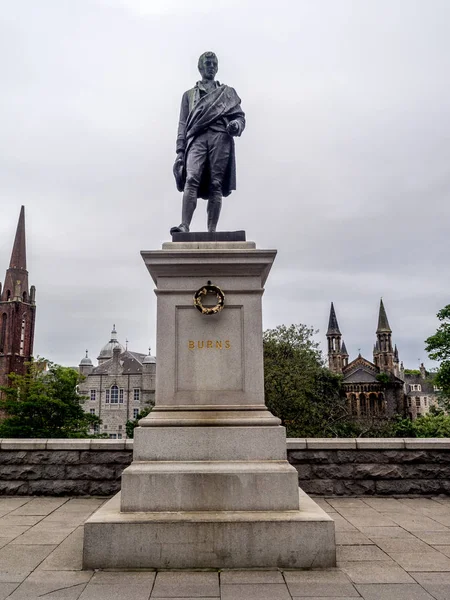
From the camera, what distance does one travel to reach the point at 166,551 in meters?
4.23

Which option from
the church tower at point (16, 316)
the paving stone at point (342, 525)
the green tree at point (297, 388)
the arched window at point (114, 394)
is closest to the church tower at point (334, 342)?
the arched window at point (114, 394)

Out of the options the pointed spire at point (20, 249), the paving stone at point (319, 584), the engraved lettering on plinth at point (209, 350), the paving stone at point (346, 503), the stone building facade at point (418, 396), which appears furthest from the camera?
the stone building facade at point (418, 396)

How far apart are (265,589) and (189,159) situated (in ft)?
15.5

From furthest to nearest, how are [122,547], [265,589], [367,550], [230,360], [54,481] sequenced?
[54,481] < [230,360] < [367,550] < [122,547] < [265,589]

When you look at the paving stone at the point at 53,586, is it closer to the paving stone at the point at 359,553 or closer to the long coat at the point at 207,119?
the paving stone at the point at 359,553

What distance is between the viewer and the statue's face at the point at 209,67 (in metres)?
6.54

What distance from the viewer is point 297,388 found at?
35094 mm

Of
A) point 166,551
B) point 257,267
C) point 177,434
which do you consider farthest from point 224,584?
point 257,267

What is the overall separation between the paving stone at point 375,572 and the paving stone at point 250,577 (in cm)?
59

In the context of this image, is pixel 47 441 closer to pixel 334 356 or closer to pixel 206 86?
pixel 206 86

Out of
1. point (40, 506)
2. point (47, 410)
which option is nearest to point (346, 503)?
point (40, 506)

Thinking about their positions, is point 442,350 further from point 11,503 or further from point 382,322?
point 382,322

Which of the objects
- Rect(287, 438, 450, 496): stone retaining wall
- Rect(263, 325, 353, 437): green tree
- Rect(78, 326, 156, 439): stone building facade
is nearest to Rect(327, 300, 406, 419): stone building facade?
Rect(78, 326, 156, 439): stone building facade

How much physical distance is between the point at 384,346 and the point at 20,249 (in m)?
78.1
